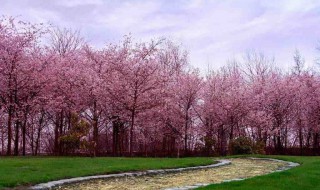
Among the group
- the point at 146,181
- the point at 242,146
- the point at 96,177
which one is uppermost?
the point at 242,146

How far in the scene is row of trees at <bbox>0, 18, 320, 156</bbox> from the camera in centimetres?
Result: 2505

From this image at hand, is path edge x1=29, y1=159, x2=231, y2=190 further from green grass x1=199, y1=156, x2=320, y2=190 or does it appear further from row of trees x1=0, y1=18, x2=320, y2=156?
row of trees x1=0, y1=18, x2=320, y2=156

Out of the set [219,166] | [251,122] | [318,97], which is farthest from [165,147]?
[219,166]

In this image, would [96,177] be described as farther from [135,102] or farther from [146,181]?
[135,102]

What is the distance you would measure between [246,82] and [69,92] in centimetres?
1876

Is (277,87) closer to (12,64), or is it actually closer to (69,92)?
(69,92)

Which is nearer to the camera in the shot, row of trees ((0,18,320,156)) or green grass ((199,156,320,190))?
green grass ((199,156,320,190))

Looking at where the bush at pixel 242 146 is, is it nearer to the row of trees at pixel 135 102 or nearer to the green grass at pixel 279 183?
the row of trees at pixel 135 102

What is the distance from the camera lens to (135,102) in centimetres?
2730

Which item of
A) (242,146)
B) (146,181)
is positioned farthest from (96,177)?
(242,146)

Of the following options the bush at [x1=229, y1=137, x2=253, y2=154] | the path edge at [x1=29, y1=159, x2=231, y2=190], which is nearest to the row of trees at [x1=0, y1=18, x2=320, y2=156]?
the bush at [x1=229, y1=137, x2=253, y2=154]

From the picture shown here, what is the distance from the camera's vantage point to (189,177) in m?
12.4

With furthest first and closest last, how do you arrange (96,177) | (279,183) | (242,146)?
(242,146) → (96,177) → (279,183)

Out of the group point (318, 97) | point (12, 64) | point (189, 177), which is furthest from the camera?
point (318, 97)
